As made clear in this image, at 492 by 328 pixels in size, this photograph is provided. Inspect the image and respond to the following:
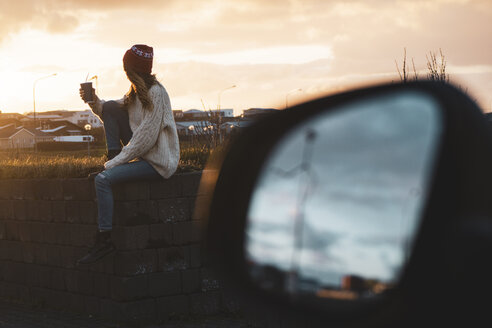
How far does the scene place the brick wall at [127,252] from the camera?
6.38 meters

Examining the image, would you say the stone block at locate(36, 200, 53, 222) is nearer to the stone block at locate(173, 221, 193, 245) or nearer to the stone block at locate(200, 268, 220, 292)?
the stone block at locate(173, 221, 193, 245)

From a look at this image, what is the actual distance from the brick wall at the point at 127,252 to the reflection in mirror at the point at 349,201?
504 centimetres

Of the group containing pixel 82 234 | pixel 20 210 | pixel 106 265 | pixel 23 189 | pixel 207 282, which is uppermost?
pixel 23 189

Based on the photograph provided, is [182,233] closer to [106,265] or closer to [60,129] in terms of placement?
[106,265]

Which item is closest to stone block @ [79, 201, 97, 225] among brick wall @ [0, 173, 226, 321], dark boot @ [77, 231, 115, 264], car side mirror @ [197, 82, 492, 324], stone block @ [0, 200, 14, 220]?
brick wall @ [0, 173, 226, 321]

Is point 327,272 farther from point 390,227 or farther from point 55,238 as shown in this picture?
point 55,238

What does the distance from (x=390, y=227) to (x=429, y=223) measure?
76 millimetres

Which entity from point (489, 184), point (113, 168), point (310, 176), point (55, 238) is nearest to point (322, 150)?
point (310, 176)

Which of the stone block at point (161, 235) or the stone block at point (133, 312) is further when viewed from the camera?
the stone block at point (161, 235)

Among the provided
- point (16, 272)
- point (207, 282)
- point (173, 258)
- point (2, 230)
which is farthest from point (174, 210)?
point (2, 230)

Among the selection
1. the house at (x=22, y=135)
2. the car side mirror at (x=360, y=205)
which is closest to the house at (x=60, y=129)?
the house at (x=22, y=135)

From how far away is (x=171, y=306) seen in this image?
21.6ft

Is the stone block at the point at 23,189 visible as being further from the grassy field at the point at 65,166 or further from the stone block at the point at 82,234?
the stone block at the point at 82,234

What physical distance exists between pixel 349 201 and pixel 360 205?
28mm
